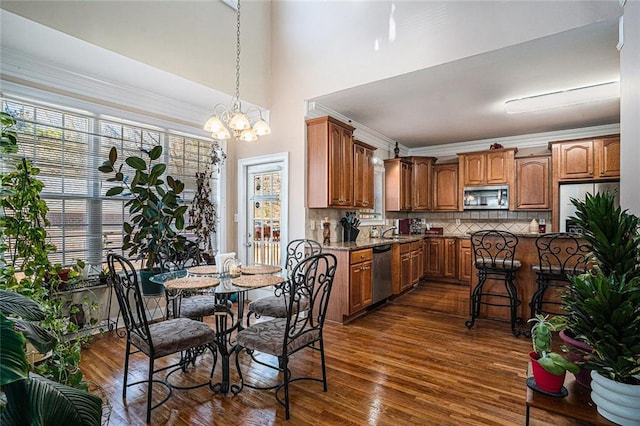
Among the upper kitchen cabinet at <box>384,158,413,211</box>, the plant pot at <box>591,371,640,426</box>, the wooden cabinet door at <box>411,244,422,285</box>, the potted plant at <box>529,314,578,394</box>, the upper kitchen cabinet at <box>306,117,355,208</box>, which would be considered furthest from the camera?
the upper kitchen cabinet at <box>384,158,413,211</box>

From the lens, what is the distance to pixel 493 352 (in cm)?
312

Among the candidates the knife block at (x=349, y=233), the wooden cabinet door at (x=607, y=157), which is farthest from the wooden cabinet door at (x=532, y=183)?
A: the knife block at (x=349, y=233)

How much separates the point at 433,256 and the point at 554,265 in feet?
9.35

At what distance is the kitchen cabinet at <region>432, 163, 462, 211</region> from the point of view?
21.4 feet

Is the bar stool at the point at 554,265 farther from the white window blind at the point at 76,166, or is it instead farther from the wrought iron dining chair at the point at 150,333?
the white window blind at the point at 76,166

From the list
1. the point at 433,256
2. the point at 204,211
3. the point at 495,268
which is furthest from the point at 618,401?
the point at 433,256

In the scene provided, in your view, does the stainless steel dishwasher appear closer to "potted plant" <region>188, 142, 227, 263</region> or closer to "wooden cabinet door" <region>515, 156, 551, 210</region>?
"potted plant" <region>188, 142, 227, 263</region>

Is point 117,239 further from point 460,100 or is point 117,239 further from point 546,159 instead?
point 546,159

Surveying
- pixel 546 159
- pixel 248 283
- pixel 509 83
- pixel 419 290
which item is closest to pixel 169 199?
pixel 248 283

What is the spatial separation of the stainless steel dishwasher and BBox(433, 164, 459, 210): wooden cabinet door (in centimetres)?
248

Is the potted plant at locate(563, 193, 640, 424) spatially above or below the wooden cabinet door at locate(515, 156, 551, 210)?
below

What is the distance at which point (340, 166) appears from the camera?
435 cm

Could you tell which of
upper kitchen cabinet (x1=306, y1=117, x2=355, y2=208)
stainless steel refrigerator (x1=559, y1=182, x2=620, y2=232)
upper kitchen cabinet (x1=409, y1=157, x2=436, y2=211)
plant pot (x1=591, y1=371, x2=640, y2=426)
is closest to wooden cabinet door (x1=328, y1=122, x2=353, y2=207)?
upper kitchen cabinet (x1=306, y1=117, x2=355, y2=208)

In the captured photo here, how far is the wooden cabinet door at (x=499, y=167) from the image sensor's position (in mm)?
5777
